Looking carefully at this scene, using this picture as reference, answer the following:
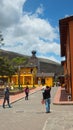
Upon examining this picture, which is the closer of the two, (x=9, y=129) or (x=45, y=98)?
(x=9, y=129)

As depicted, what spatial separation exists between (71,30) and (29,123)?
49.2 feet

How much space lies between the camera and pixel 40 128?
567 inches

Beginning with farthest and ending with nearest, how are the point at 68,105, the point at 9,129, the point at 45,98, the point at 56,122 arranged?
the point at 68,105, the point at 45,98, the point at 56,122, the point at 9,129

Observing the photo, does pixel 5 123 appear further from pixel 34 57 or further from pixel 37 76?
pixel 34 57

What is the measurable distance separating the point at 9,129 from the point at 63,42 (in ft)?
87.6

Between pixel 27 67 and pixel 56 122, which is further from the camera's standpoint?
pixel 27 67

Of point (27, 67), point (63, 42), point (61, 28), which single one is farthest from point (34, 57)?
point (61, 28)

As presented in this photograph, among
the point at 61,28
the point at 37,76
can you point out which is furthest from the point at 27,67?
the point at 61,28

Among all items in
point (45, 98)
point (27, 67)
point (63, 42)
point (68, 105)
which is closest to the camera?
point (45, 98)

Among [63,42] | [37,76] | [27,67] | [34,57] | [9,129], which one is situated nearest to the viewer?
[9,129]

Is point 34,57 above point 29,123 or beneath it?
above

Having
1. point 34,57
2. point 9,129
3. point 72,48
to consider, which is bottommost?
point 9,129

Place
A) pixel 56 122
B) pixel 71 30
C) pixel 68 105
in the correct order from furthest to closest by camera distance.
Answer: pixel 71 30 < pixel 68 105 < pixel 56 122

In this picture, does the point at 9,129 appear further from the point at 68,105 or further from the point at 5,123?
the point at 68,105
